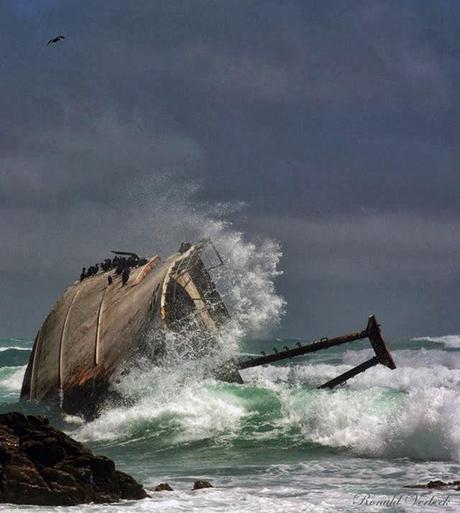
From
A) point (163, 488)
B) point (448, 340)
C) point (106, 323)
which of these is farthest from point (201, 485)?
point (448, 340)

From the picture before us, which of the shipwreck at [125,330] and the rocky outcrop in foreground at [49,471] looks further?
the shipwreck at [125,330]

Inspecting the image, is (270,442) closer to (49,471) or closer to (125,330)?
(125,330)

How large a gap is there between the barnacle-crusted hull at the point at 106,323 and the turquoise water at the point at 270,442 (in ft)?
1.40

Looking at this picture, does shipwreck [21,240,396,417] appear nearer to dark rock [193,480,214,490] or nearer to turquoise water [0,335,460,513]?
turquoise water [0,335,460,513]

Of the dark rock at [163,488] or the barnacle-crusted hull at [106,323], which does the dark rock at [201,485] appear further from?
the barnacle-crusted hull at [106,323]

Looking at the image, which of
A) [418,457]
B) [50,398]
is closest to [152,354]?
[50,398]

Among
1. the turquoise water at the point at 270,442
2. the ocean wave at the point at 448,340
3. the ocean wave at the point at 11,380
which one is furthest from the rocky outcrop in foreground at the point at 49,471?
the ocean wave at the point at 448,340

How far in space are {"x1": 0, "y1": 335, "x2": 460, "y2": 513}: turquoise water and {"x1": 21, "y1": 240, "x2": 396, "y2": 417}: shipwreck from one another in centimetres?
39

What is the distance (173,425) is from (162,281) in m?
2.56

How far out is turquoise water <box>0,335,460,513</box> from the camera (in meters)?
7.24

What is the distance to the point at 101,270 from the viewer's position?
19.5 meters

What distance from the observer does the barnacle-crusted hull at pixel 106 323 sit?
43.2 feet

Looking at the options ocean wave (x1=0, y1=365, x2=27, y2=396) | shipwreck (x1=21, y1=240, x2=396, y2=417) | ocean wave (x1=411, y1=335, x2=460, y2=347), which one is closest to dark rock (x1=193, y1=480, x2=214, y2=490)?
shipwreck (x1=21, y1=240, x2=396, y2=417)

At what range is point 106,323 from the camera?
14.6 meters
